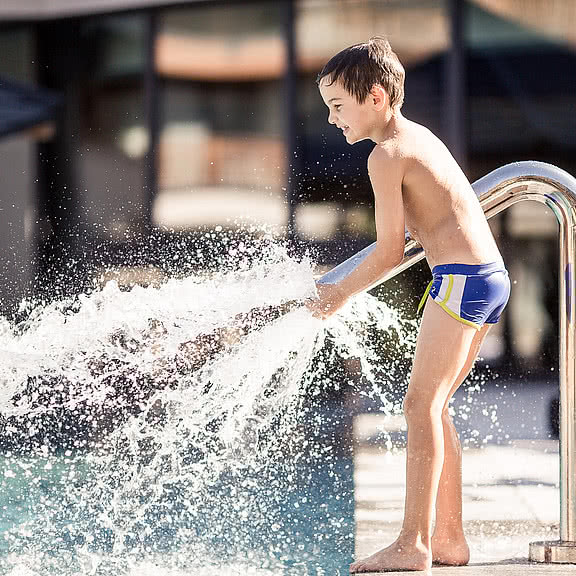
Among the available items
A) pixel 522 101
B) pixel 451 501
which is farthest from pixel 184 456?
pixel 522 101

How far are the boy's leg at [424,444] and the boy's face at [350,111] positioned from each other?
1.46ft

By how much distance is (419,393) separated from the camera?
197 centimetres

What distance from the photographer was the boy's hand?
6.59ft

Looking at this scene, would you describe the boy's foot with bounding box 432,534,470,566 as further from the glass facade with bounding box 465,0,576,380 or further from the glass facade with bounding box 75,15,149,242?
the glass facade with bounding box 75,15,149,242

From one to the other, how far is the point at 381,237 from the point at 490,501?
166cm

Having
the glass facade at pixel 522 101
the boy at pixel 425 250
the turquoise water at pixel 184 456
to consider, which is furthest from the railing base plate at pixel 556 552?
the glass facade at pixel 522 101

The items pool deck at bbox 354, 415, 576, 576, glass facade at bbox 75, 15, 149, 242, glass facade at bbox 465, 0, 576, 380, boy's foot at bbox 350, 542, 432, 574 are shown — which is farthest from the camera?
glass facade at bbox 75, 15, 149, 242

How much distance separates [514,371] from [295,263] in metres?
5.80

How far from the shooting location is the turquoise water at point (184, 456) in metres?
2.14

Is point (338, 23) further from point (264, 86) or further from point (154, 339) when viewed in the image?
point (154, 339)

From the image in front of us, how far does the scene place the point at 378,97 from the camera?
200cm

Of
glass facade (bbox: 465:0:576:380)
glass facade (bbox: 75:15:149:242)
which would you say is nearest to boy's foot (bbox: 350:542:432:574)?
glass facade (bbox: 465:0:576:380)

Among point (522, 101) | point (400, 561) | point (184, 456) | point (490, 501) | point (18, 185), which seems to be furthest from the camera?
point (18, 185)

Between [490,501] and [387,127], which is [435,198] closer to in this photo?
[387,127]
